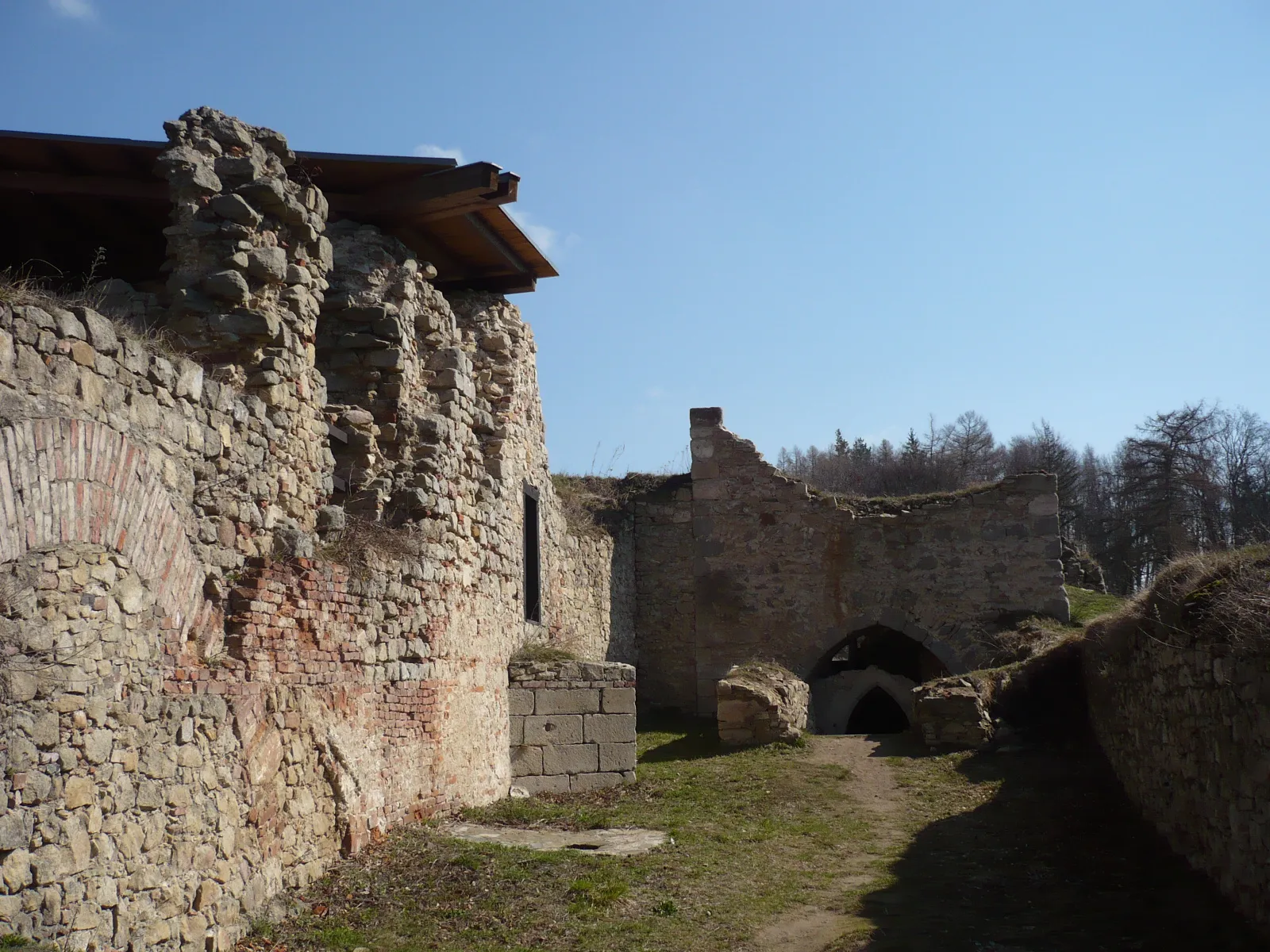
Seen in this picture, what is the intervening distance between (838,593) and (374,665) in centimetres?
1158

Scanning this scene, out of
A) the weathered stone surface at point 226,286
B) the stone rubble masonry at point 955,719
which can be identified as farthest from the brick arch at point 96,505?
the stone rubble masonry at point 955,719

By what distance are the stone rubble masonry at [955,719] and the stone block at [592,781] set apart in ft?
13.8

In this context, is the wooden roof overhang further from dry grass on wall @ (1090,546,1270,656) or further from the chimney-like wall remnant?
dry grass on wall @ (1090,546,1270,656)

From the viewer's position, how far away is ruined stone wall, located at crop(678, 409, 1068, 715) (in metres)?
17.6

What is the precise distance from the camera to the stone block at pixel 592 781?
10.7 metres

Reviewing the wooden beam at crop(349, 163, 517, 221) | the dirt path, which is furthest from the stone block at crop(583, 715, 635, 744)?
the wooden beam at crop(349, 163, 517, 221)

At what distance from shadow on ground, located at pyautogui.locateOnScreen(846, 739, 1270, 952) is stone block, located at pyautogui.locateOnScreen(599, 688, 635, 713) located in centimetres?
304

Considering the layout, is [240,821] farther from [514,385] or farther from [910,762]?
[910,762]

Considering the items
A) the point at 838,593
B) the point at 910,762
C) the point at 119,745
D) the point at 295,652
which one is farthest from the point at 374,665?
the point at 838,593

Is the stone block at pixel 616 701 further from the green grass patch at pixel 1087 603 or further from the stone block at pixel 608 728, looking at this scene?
the green grass patch at pixel 1087 603

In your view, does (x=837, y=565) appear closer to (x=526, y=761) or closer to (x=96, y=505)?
(x=526, y=761)

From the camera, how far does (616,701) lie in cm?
1092

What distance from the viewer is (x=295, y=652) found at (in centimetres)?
665

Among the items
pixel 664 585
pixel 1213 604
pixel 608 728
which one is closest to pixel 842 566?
pixel 664 585
